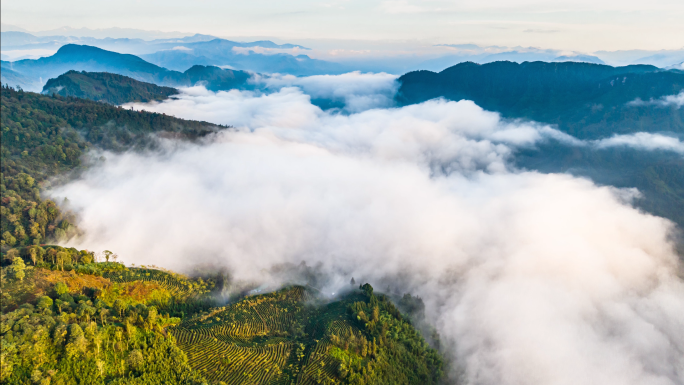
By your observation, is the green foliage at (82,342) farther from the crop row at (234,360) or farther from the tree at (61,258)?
the tree at (61,258)

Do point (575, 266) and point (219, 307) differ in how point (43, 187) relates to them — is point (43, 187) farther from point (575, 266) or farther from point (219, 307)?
point (575, 266)

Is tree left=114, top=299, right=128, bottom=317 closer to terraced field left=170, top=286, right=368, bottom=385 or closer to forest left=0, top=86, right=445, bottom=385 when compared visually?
forest left=0, top=86, right=445, bottom=385

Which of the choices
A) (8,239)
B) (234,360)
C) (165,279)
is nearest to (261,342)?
(234,360)

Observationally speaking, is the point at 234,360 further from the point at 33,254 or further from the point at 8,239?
the point at 8,239

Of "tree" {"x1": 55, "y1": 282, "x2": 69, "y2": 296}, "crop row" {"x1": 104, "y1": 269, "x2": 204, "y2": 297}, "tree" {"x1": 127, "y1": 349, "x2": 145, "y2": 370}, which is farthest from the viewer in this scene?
"crop row" {"x1": 104, "y1": 269, "x2": 204, "y2": 297}

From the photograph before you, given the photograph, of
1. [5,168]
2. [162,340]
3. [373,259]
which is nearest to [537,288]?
[373,259]

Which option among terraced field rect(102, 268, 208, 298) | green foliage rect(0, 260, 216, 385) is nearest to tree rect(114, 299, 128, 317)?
green foliage rect(0, 260, 216, 385)
